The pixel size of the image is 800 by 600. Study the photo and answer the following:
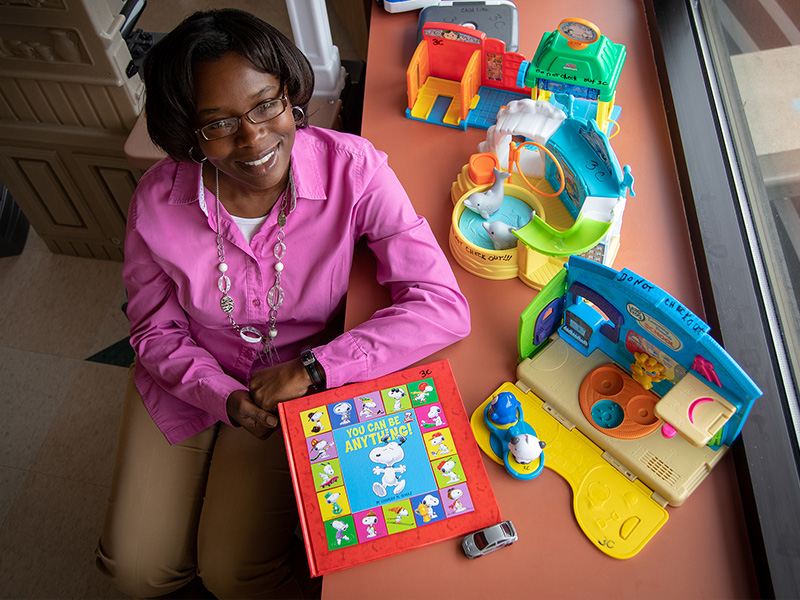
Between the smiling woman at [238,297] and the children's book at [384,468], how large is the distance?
0.07 meters

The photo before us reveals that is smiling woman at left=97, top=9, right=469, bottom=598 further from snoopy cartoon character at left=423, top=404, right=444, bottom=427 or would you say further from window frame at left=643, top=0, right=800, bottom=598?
window frame at left=643, top=0, right=800, bottom=598

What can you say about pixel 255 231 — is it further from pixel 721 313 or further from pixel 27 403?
pixel 27 403

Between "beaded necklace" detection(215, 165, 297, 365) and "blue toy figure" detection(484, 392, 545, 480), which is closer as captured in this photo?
"blue toy figure" detection(484, 392, 545, 480)

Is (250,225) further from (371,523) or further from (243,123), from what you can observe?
(371,523)

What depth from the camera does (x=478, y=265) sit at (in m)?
1.34

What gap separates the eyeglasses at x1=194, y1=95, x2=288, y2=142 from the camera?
1129 millimetres

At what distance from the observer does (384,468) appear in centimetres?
110

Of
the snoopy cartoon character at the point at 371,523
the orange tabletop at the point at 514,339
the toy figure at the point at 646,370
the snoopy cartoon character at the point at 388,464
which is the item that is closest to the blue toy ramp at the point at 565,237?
the orange tabletop at the point at 514,339

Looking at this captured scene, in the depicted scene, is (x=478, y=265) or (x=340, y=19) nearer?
(x=478, y=265)

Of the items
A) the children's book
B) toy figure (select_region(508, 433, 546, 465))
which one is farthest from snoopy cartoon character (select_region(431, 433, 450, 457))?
toy figure (select_region(508, 433, 546, 465))

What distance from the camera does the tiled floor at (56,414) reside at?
6.05ft

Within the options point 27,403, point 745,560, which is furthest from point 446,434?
point 27,403

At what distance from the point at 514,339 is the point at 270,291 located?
51 centimetres

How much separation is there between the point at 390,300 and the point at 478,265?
20cm
